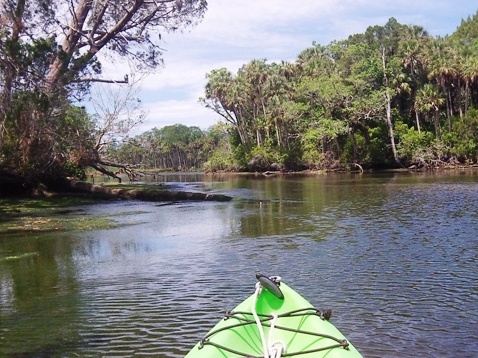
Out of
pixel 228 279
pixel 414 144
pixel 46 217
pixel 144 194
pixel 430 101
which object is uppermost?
pixel 430 101

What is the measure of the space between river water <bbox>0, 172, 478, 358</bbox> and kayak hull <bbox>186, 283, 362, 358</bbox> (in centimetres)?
147

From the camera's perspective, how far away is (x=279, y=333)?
4.78 m

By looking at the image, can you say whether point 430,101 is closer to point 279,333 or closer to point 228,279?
point 228,279

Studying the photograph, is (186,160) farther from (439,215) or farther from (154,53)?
(439,215)

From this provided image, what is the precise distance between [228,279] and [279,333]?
5319 mm

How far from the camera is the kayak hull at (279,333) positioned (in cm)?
439

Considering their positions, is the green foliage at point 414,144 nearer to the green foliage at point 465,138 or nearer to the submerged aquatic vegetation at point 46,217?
the green foliage at point 465,138

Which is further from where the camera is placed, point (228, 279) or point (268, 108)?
point (268, 108)

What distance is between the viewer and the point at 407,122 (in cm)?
6278

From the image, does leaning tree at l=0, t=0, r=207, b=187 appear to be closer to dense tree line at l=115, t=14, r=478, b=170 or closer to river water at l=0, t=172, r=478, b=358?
river water at l=0, t=172, r=478, b=358

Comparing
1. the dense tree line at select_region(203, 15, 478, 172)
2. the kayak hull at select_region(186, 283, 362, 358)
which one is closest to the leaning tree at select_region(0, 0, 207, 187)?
the kayak hull at select_region(186, 283, 362, 358)

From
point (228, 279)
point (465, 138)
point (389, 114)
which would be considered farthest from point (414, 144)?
point (228, 279)

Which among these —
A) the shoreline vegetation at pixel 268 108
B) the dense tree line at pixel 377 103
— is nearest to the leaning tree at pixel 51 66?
the shoreline vegetation at pixel 268 108

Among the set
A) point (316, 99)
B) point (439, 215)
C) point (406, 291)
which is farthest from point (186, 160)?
point (406, 291)
